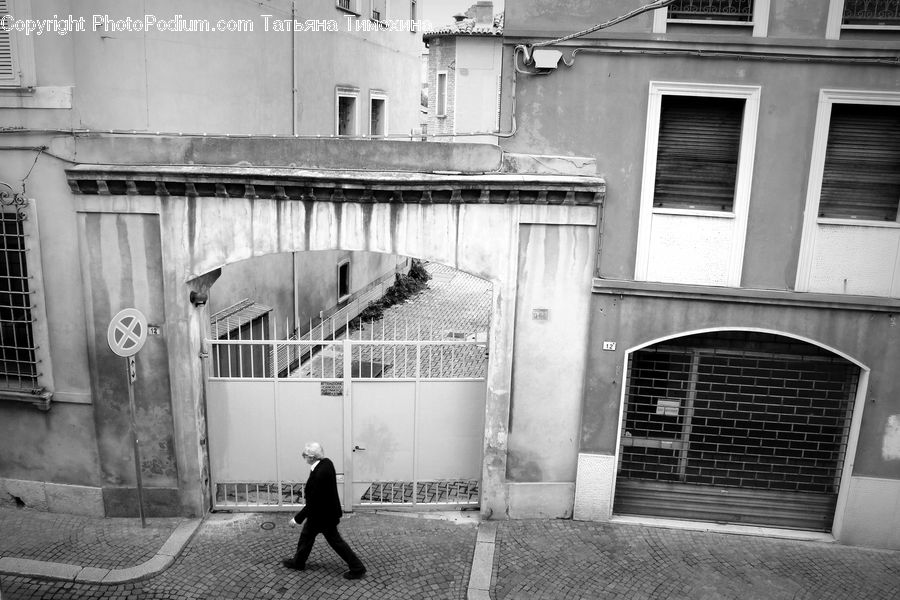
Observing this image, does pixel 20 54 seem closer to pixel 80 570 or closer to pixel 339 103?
pixel 80 570

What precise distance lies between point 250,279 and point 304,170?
5037 mm

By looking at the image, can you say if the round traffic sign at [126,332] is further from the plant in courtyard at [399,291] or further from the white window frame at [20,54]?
the plant in courtyard at [399,291]

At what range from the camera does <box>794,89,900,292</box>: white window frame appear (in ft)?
28.3

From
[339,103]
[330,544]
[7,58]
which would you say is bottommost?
[330,544]

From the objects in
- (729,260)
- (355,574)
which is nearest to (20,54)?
(355,574)

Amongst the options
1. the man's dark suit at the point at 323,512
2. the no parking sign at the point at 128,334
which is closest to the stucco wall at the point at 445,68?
the no parking sign at the point at 128,334

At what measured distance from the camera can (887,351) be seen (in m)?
9.12

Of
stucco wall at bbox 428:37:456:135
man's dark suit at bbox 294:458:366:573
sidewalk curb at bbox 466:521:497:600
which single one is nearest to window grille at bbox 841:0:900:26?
sidewalk curb at bbox 466:521:497:600

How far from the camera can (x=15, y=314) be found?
957 centimetres

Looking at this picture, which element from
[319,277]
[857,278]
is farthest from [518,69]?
[319,277]

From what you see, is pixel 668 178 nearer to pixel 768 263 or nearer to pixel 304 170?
pixel 768 263

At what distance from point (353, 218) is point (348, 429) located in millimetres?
2903

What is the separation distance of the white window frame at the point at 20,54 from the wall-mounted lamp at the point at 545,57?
20.0 feet

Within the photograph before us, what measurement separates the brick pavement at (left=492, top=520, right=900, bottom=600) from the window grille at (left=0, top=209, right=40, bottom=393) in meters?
6.73
